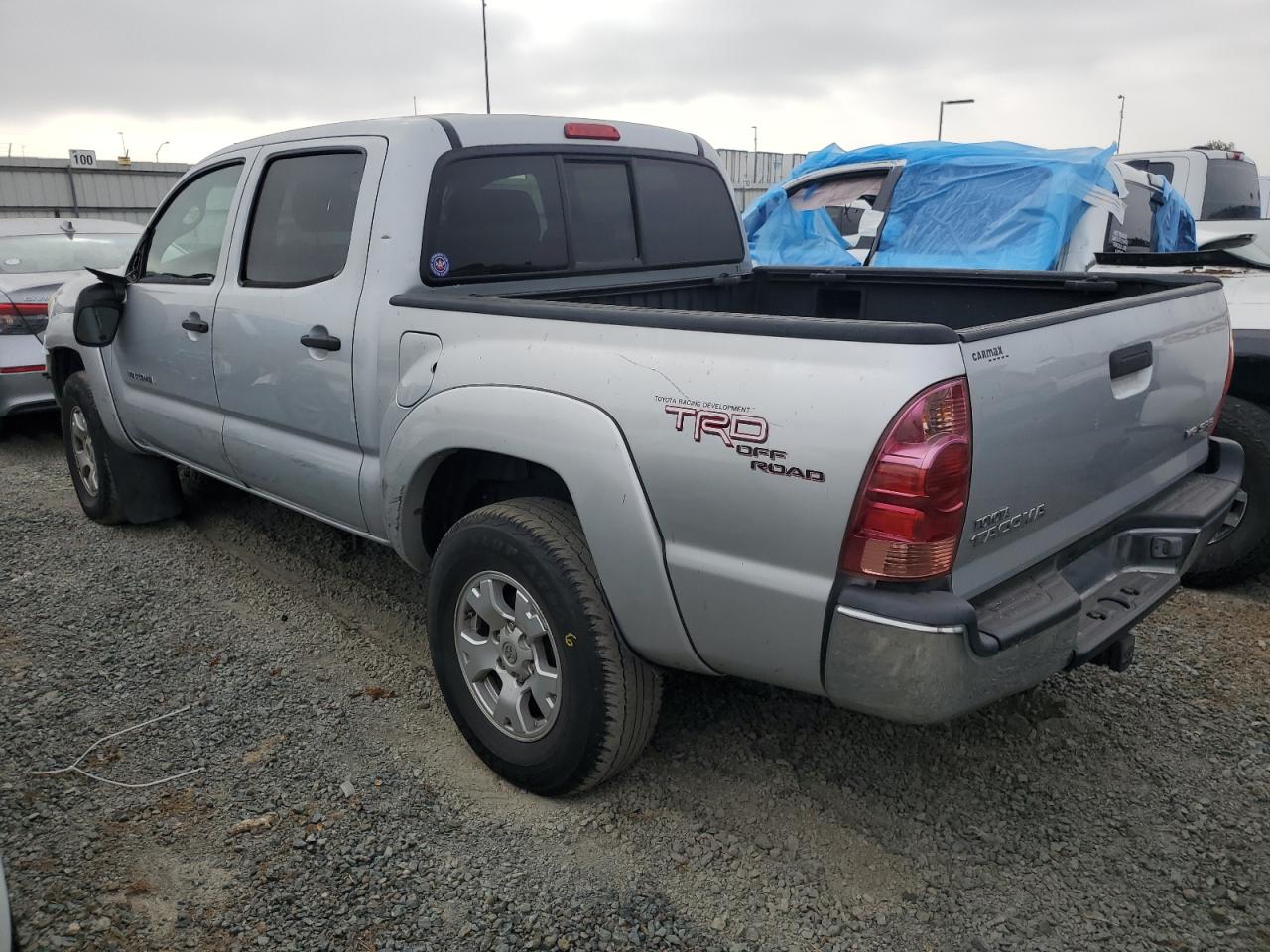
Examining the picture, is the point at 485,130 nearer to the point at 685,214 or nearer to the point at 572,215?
the point at 572,215

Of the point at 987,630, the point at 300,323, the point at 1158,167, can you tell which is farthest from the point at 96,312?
the point at 1158,167

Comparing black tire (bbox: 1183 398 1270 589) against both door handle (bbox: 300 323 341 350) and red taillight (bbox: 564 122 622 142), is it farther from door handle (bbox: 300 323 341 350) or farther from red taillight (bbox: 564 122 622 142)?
door handle (bbox: 300 323 341 350)

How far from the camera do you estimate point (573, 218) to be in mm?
3490

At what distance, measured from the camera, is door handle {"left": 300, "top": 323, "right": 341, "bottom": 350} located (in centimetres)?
317

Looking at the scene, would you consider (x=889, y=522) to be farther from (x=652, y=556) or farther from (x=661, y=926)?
(x=661, y=926)

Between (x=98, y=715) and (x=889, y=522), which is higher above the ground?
(x=889, y=522)

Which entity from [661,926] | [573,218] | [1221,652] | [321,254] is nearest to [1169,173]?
[1221,652]

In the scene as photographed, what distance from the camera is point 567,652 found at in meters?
2.55

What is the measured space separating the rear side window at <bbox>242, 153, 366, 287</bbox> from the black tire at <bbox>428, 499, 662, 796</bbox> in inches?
45.9

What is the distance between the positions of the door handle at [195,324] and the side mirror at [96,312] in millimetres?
708

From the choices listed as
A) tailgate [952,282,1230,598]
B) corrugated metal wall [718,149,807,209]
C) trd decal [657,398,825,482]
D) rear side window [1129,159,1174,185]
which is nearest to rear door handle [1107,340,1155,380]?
tailgate [952,282,1230,598]

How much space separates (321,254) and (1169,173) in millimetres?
10167

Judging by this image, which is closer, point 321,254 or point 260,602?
point 321,254

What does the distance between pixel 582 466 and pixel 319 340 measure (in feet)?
4.23
